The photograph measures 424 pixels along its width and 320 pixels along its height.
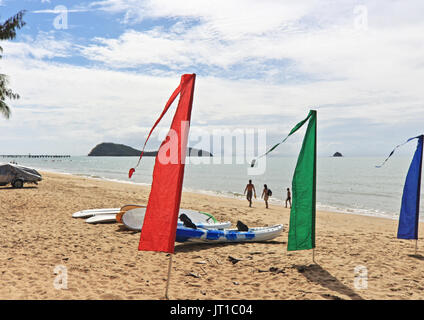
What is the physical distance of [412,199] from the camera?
9336 mm

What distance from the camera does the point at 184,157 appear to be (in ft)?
17.3

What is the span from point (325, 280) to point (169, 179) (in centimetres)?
406

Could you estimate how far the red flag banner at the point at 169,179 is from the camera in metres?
5.31

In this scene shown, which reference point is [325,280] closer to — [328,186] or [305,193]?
[305,193]

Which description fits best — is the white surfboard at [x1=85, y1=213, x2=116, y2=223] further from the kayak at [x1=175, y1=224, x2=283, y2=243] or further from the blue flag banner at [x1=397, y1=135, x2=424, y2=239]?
the blue flag banner at [x1=397, y1=135, x2=424, y2=239]

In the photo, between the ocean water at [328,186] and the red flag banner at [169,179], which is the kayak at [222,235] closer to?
the red flag banner at [169,179]

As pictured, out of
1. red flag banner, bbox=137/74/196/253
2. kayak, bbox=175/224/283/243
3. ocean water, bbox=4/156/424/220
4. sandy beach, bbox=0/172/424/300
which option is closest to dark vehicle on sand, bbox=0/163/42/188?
sandy beach, bbox=0/172/424/300

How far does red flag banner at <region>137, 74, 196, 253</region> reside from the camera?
5.31m

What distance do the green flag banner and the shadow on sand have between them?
55 cm

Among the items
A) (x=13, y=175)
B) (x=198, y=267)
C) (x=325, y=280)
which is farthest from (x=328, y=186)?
(x=325, y=280)

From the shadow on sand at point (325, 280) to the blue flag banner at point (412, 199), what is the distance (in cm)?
380
